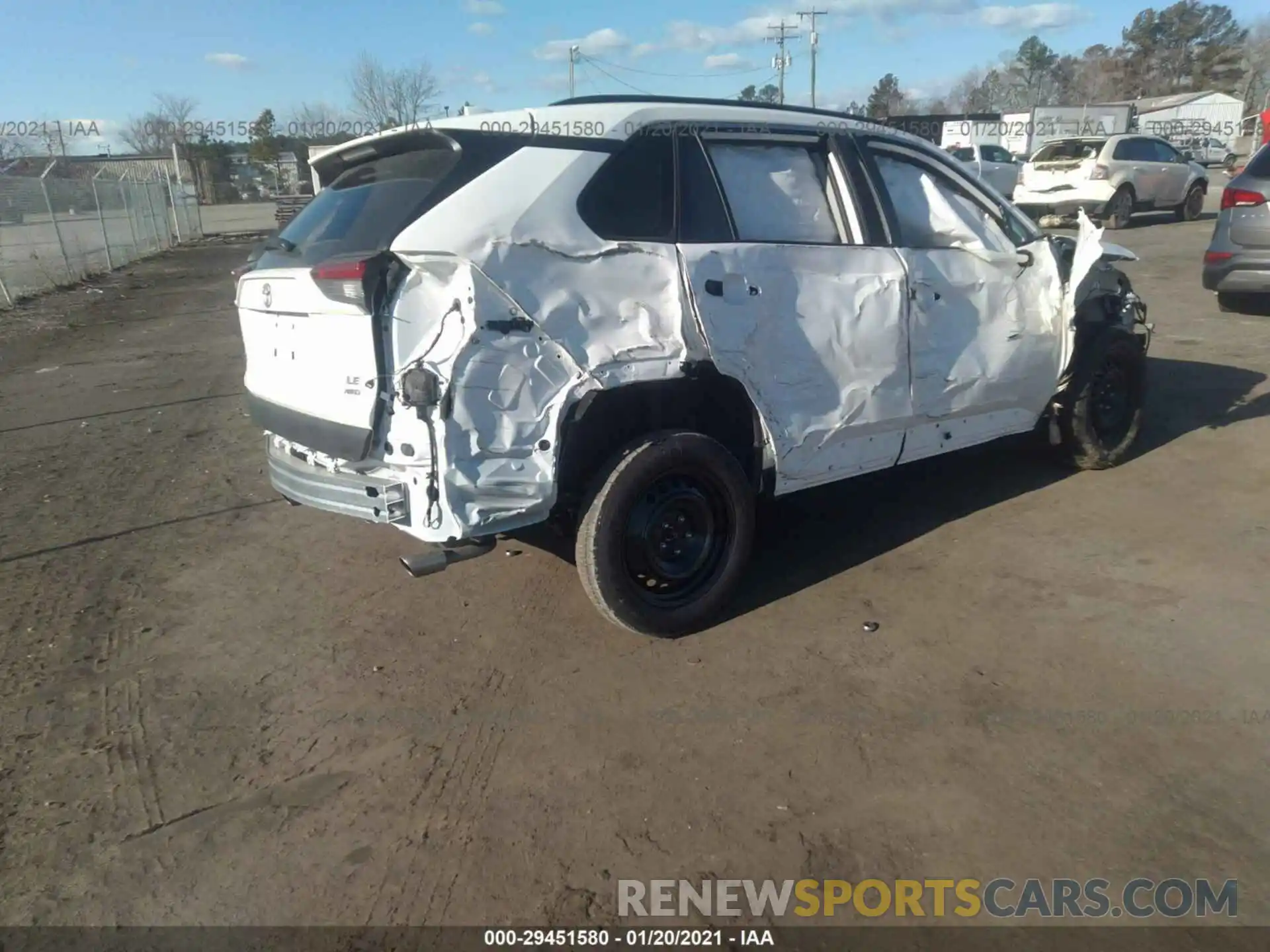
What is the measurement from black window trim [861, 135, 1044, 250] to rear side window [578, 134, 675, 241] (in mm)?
1190

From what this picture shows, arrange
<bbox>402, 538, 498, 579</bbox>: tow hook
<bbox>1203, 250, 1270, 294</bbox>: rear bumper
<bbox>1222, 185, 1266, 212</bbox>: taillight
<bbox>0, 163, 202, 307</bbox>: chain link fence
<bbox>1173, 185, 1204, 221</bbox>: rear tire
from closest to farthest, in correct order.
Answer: <bbox>402, 538, 498, 579</bbox>: tow hook → <bbox>1222, 185, 1266, 212</bbox>: taillight → <bbox>1203, 250, 1270, 294</bbox>: rear bumper → <bbox>0, 163, 202, 307</bbox>: chain link fence → <bbox>1173, 185, 1204, 221</bbox>: rear tire

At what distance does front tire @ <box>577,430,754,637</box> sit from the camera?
371cm

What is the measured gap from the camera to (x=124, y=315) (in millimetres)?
14430

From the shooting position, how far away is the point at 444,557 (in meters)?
3.61

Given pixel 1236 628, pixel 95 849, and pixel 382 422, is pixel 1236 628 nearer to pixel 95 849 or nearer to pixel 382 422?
pixel 382 422

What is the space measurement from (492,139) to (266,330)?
128 centimetres

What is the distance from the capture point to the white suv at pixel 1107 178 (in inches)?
730

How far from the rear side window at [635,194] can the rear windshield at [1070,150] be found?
18.1 meters

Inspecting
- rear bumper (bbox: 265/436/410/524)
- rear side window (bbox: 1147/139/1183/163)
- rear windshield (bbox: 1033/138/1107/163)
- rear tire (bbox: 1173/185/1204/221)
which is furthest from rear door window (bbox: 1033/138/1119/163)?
rear bumper (bbox: 265/436/410/524)

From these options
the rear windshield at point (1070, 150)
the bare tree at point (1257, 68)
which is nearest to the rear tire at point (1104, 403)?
the rear windshield at point (1070, 150)

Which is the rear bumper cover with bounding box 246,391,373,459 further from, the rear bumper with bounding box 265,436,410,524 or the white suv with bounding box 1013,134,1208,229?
the white suv with bounding box 1013,134,1208,229

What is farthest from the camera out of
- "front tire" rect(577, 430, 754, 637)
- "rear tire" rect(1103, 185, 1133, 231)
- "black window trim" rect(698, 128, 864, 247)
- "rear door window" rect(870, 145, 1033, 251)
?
"rear tire" rect(1103, 185, 1133, 231)

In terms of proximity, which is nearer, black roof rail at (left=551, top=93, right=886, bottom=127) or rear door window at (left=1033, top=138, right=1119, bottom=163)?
black roof rail at (left=551, top=93, right=886, bottom=127)
